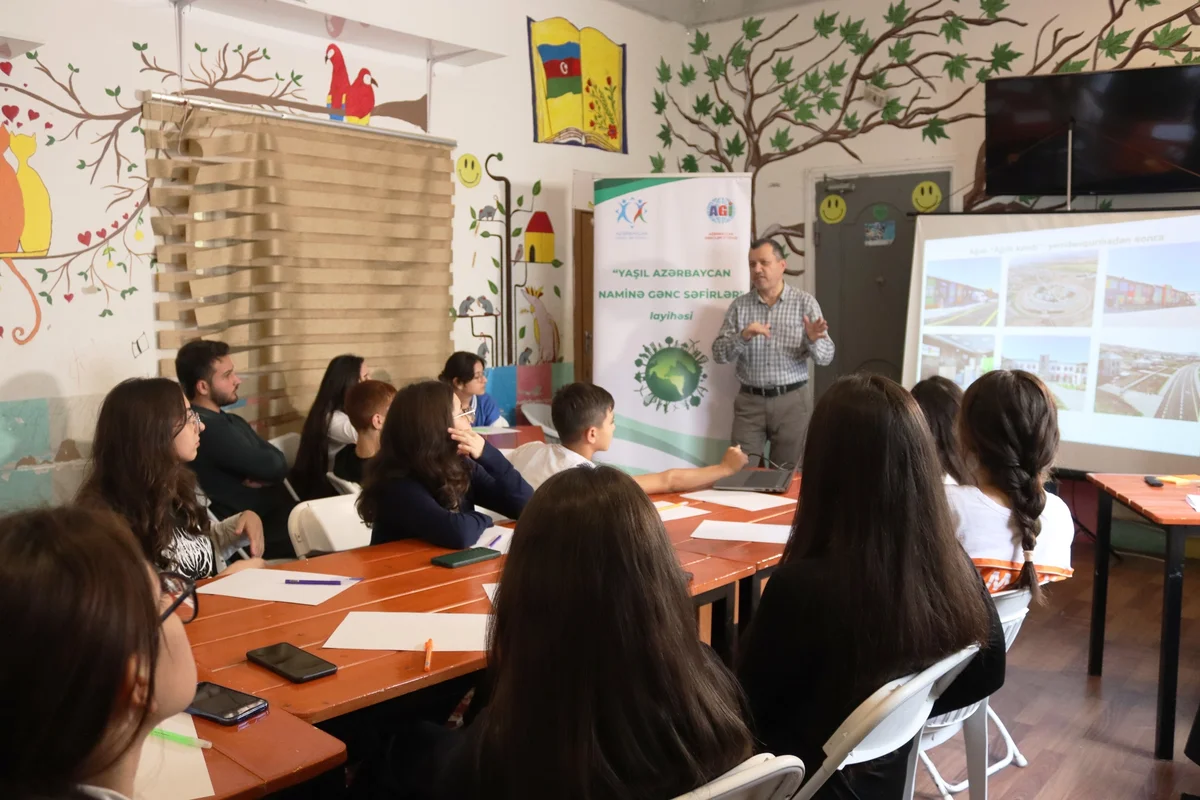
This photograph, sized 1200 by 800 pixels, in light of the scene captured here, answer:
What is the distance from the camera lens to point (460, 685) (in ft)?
6.37

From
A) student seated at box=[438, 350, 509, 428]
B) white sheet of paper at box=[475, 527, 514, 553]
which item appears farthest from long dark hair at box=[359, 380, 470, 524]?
student seated at box=[438, 350, 509, 428]

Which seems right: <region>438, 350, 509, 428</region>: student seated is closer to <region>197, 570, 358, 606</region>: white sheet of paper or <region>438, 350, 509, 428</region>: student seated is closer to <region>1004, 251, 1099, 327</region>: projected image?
<region>197, 570, 358, 606</region>: white sheet of paper

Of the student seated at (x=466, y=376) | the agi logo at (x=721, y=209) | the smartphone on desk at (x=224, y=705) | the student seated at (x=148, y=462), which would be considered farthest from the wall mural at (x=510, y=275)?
the smartphone on desk at (x=224, y=705)

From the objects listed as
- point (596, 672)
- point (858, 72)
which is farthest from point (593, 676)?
point (858, 72)

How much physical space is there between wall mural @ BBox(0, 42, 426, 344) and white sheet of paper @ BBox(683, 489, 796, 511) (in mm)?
2403

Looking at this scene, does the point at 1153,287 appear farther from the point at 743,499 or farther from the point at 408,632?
the point at 408,632

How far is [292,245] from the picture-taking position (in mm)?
4188

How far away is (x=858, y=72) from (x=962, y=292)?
155cm

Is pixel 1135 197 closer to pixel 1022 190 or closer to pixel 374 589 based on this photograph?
pixel 1022 190

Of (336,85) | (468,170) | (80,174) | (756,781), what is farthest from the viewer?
(468,170)

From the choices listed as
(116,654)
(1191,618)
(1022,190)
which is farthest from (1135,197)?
(116,654)

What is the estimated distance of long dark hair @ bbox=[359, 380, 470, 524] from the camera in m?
2.43

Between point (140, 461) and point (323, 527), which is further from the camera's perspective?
point (323, 527)

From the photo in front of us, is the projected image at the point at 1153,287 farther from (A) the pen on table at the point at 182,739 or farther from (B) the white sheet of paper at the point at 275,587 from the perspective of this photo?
(A) the pen on table at the point at 182,739
